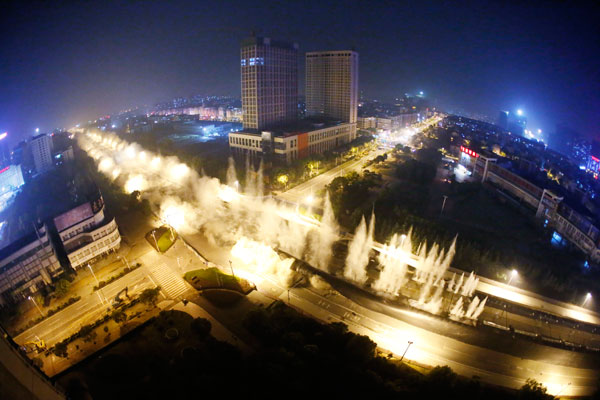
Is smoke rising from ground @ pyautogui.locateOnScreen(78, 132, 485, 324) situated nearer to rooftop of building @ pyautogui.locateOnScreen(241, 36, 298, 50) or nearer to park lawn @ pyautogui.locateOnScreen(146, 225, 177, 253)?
park lawn @ pyautogui.locateOnScreen(146, 225, 177, 253)

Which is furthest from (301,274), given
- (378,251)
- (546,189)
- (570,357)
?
(546,189)

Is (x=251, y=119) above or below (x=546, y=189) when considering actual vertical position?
above

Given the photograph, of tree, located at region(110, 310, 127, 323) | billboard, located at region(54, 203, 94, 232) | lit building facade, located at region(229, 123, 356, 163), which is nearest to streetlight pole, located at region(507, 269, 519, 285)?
tree, located at region(110, 310, 127, 323)

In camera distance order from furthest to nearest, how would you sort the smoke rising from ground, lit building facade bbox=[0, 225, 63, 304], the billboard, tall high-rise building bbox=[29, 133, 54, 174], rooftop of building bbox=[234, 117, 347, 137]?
tall high-rise building bbox=[29, 133, 54, 174] < rooftop of building bbox=[234, 117, 347, 137] < the smoke rising from ground < the billboard < lit building facade bbox=[0, 225, 63, 304]

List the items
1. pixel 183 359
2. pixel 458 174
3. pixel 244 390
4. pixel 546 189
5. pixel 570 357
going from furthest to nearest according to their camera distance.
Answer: pixel 458 174 → pixel 546 189 → pixel 570 357 → pixel 183 359 → pixel 244 390

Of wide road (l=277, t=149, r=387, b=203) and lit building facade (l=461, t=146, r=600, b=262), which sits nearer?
lit building facade (l=461, t=146, r=600, b=262)

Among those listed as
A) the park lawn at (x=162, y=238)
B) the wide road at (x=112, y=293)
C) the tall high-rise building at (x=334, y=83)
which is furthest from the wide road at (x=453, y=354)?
the tall high-rise building at (x=334, y=83)

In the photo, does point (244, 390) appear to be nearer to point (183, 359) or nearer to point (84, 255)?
point (183, 359)

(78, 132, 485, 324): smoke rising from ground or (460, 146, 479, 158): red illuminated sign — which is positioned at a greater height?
(460, 146, 479, 158): red illuminated sign
